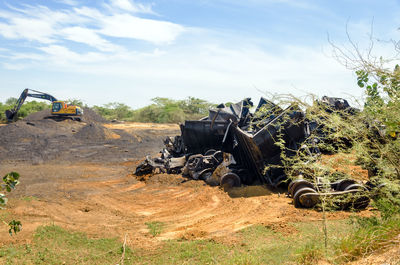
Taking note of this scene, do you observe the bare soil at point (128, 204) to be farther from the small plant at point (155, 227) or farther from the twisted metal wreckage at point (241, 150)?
the twisted metal wreckage at point (241, 150)

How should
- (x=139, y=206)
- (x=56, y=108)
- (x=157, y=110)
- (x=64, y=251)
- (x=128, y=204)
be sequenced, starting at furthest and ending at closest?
(x=157, y=110) → (x=56, y=108) → (x=128, y=204) → (x=139, y=206) → (x=64, y=251)

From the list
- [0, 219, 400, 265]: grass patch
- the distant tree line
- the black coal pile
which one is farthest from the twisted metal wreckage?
the distant tree line

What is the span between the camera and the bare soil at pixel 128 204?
769cm

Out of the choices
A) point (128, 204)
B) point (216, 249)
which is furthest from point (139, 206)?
point (216, 249)

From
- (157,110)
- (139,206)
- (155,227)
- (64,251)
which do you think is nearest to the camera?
(64,251)

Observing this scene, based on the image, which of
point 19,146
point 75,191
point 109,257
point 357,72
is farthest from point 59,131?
point 357,72

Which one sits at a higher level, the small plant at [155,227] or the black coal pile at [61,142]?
the black coal pile at [61,142]

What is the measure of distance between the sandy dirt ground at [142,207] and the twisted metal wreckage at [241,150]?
486mm

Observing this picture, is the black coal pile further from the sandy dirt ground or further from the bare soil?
the sandy dirt ground

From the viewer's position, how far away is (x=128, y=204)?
10914 millimetres

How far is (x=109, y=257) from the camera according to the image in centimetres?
→ 639

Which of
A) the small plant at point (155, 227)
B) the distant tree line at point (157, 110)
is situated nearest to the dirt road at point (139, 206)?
the small plant at point (155, 227)

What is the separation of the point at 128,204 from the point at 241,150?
445cm

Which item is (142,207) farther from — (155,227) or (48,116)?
(48,116)
